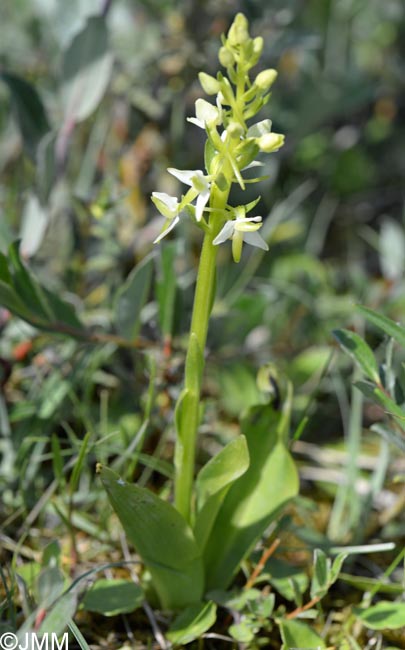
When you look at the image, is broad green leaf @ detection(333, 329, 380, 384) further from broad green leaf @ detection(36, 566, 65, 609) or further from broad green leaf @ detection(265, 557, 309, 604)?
broad green leaf @ detection(36, 566, 65, 609)

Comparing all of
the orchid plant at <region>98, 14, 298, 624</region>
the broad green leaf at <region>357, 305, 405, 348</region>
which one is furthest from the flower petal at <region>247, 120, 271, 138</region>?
the broad green leaf at <region>357, 305, 405, 348</region>

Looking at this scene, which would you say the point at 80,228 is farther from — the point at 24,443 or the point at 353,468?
the point at 353,468

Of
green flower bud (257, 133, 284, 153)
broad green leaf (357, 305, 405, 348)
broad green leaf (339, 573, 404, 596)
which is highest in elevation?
green flower bud (257, 133, 284, 153)

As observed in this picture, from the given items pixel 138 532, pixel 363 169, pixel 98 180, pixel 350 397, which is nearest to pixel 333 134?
pixel 363 169

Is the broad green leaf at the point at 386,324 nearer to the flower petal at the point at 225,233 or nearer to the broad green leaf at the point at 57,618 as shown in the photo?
the flower petal at the point at 225,233

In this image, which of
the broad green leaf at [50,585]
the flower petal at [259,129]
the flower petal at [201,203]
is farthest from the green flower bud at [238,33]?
the broad green leaf at [50,585]
